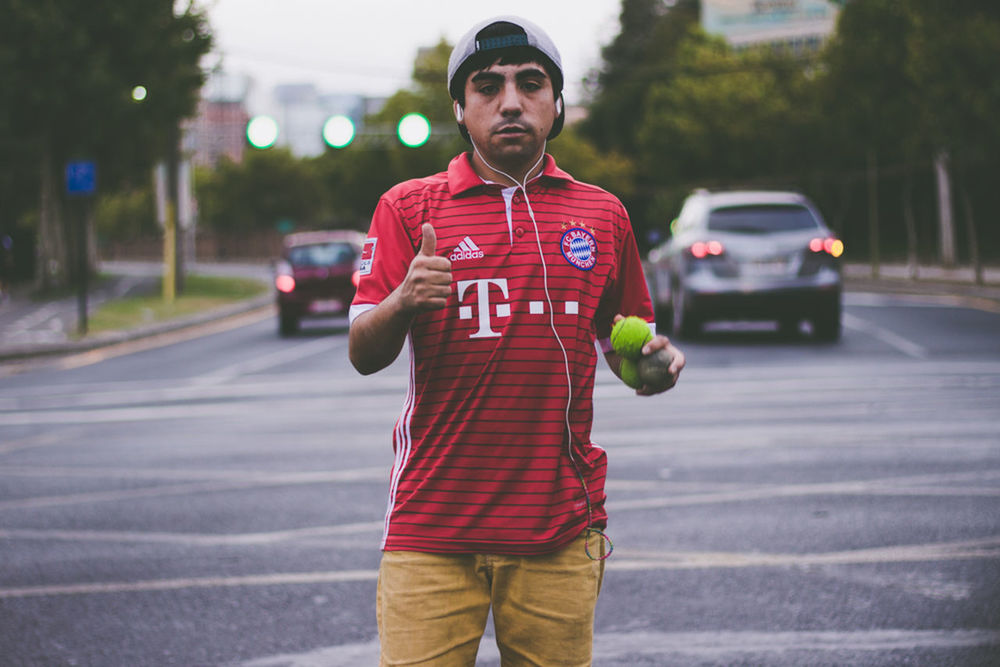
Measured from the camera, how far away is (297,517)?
6895 mm

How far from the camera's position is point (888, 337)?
1647 cm

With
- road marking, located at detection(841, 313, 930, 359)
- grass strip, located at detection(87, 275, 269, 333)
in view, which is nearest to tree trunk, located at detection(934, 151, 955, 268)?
road marking, located at detection(841, 313, 930, 359)

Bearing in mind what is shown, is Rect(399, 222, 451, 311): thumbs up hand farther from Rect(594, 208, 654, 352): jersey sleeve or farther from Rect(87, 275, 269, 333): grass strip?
Rect(87, 275, 269, 333): grass strip

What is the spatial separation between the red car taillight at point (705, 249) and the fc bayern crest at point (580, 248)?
13.1 meters

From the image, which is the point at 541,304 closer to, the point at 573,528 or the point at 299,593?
the point at 573,528

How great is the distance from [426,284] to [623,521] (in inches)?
172

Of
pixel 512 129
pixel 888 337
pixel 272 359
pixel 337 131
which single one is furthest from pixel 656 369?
pixel 337 131

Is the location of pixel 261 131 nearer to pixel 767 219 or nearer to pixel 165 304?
pixel 165 304

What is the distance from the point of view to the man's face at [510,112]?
2.70 meters

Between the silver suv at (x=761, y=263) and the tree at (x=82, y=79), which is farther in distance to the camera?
the tree at (x=82, y=79)

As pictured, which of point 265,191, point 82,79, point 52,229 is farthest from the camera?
point 265,191

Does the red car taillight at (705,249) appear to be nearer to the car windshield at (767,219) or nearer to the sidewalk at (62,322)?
the car windshield at (767,219)

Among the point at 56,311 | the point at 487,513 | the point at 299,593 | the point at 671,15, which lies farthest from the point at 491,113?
the point at 671,15

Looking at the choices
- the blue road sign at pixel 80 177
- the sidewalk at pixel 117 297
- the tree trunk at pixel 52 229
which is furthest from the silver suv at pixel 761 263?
the tree trunk at pixel 52 229
